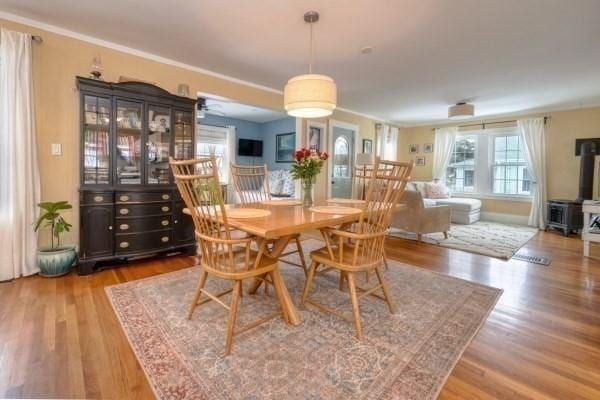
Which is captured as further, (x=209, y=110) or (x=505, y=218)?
(x=209, y=110)

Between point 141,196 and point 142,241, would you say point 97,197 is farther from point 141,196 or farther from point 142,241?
point 142,241

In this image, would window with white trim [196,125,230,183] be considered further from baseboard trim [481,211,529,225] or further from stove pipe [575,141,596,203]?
stove pipe [575,141,596,203]

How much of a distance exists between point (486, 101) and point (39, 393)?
6.44m

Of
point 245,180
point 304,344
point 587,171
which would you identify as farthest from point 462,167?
point 304,344

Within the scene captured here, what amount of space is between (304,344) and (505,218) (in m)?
6.31

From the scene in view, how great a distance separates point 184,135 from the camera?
11.1ft

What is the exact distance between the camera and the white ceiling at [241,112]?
6.04 meters

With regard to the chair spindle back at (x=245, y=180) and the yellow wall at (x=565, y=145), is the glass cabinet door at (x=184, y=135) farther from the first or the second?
the yellow wall at (x=565, y=145)

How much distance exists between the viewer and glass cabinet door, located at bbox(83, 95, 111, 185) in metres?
2.74

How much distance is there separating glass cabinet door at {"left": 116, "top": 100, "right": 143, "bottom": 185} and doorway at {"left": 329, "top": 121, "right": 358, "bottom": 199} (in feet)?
11.6

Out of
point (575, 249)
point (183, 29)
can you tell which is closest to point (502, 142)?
point (575, 249)

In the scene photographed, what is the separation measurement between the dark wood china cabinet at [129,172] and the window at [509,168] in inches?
251

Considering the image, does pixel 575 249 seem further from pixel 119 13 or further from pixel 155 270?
pixel 119 13

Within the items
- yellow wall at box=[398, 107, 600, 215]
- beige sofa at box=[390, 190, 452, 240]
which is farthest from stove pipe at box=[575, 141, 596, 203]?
beige sofa at box=[390, 190, 452, 240]
